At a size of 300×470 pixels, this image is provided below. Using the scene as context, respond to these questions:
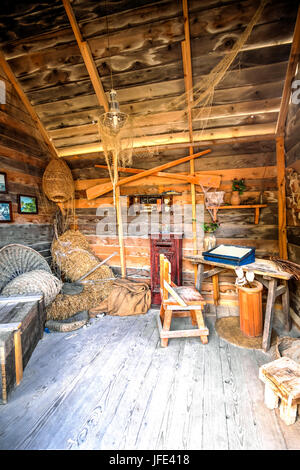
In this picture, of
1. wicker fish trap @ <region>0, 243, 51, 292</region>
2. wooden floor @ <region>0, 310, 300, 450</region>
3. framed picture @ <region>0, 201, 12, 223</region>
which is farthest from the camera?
framed picture @ <region>0, 201, 12, 223</region>

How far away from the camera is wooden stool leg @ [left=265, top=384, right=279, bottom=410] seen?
1.91 m

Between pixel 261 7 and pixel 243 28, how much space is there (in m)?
0.35

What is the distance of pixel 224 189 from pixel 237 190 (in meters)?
0.25

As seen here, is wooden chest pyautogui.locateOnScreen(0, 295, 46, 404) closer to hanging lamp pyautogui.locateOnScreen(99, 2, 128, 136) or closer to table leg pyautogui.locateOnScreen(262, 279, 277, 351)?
hanging lamp pyautogui.locateOnScreen(99, 2, 128, 136)

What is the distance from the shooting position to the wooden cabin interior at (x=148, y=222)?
1984mm

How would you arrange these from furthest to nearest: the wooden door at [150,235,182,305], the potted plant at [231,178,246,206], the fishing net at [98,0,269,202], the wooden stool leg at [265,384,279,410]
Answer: the wooden door at [150,235,182,305] → the potted plant at [231,178,246,206] → the fishing net at [98,0,269,202] → the wooden stool leg at [265,384,279,410]

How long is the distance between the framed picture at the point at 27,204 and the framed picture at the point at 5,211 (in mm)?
215

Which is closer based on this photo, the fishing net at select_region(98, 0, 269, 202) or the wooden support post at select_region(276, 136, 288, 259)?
the fishing net at select_region(98, 0, 269, 202)

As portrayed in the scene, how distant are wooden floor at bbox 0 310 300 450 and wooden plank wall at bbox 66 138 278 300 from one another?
1.81 meters

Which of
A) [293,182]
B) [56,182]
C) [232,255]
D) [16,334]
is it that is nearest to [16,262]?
[16,334]

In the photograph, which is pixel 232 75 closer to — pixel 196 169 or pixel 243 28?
pixel 243 28

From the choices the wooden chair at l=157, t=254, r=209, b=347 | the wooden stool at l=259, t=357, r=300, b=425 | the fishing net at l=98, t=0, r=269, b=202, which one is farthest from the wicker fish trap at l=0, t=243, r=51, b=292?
the wooden stool at l=259, t=357, r=300, b=425

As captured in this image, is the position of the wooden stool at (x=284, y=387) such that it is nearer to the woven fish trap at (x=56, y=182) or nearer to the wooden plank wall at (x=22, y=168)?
the wooden plank wall at (x=22, y=168)
